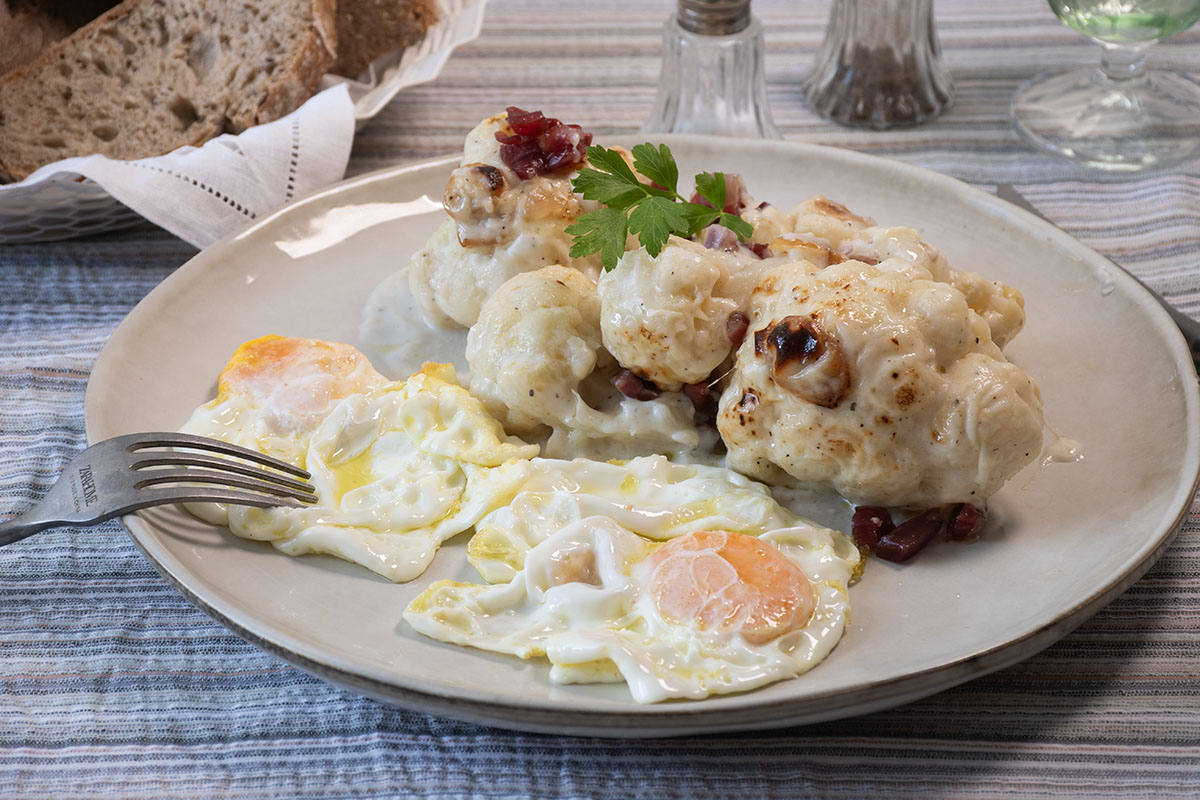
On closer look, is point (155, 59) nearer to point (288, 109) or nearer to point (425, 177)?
point (288, 109)

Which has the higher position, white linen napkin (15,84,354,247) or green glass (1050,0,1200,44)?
green glass (1050,0,1200,44)

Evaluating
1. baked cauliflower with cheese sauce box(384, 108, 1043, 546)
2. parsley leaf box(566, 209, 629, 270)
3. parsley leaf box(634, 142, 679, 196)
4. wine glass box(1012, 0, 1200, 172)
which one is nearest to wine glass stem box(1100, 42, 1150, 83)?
wine glass box(1012, 0, 1200, 172)

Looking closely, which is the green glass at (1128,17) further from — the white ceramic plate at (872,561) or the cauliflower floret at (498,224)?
the cauliflower floret at (498,224)

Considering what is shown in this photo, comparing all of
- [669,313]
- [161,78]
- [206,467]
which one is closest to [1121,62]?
[669,313]

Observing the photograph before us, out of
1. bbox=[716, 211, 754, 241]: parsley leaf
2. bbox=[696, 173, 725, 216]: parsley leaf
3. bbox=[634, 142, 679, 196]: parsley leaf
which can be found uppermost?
bbox=[634, 142, 679, 196]: parsley leaf

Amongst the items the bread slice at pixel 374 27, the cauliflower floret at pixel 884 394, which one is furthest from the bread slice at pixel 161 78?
the cauliflower floret at pixel 884 394

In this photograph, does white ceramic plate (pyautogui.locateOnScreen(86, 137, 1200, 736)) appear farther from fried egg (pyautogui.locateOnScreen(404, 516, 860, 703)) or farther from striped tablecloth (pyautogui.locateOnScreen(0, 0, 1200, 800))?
striped tablecloth (pyautogui.locateOnScreen(0, 0, 1200, 800))
